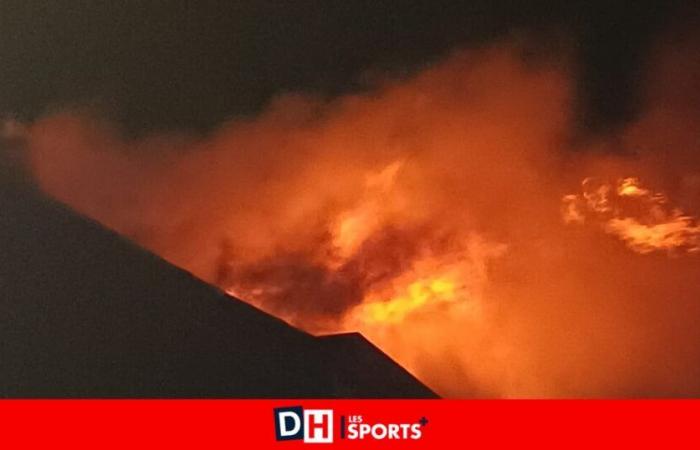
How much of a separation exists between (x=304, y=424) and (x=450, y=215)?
0.47 m

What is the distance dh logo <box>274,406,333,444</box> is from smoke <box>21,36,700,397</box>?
0.51 ft

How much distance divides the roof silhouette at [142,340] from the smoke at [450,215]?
37 millimetres

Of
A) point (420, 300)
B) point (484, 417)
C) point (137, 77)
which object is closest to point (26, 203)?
point (137, 77)

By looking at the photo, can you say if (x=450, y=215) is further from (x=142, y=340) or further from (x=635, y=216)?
(x=142, y=340)

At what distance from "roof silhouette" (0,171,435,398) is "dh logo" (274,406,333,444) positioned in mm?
33

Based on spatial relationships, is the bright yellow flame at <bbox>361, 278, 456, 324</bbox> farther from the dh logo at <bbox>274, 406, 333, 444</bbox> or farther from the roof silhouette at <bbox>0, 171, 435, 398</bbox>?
the dh logo at <bbox>274, 406, 333, 444</bbox>

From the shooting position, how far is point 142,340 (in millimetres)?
1426

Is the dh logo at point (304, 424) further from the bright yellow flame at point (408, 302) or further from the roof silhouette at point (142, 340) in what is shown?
the bright yellow flame at point (408, 302)

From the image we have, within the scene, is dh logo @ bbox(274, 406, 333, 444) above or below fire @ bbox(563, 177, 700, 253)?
below

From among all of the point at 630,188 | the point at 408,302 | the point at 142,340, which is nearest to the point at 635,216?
the point at 630,188

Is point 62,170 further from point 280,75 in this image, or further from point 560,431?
point 560,431

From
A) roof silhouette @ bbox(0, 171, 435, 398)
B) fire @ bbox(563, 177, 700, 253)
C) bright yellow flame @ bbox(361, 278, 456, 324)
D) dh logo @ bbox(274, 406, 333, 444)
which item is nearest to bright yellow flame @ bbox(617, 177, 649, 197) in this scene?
fire @ bbox(563, 177, 700, 253)

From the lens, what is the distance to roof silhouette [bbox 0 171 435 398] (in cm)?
142

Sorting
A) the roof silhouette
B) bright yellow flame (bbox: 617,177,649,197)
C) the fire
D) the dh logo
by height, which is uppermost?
bright yellow flame (bbox: 617,177,649,197)
